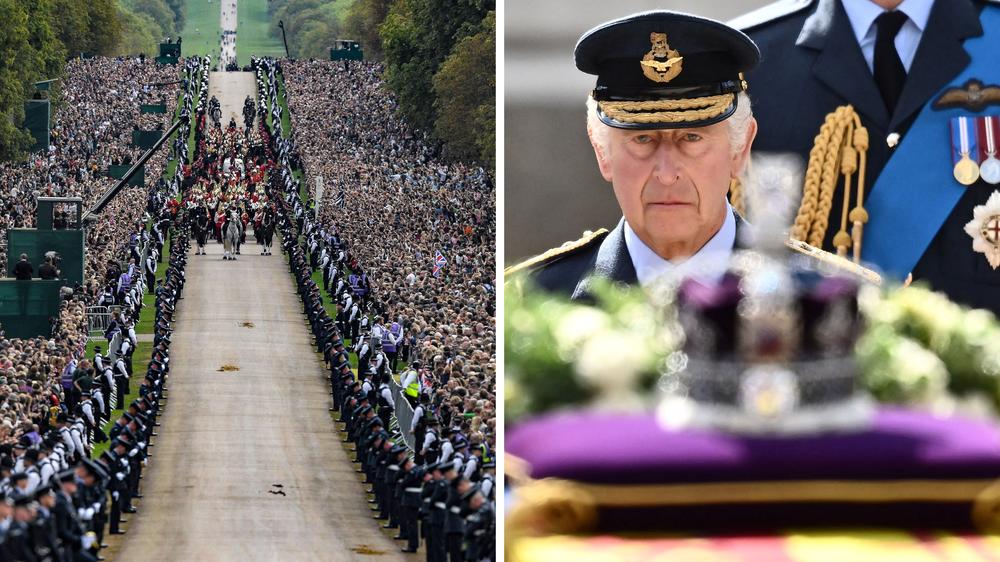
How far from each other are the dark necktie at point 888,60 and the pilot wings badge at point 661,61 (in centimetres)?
111

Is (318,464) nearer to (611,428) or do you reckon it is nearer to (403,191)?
(611,428)

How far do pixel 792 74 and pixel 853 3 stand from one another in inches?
21.2

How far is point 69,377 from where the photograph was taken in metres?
31.4

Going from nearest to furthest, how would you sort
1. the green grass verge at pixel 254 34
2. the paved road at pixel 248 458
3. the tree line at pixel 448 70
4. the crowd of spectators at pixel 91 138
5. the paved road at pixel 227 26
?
the paved road at pixel 248 458 < the tree line at pixel 448 70 < the crowd of spectators at pixel 91 138 < the paved road at pixel 227 26 < the green grass verge at pixel 254 34

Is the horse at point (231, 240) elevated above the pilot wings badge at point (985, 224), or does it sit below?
below

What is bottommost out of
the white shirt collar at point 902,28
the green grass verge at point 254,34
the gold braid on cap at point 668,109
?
the gold braid on cap at point 668,109

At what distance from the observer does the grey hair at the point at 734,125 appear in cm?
1181

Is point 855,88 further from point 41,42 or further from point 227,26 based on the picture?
point 227,26

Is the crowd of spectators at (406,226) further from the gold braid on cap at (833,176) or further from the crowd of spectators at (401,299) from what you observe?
the gold braid on cap at (833,176)

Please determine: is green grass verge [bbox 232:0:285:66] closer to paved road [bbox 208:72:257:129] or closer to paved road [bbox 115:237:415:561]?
paved road [bbox 208:72:257:129]

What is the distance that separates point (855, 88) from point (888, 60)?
0.26 meters

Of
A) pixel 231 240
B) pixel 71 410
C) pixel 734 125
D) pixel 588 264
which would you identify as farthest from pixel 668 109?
pixel 231 240

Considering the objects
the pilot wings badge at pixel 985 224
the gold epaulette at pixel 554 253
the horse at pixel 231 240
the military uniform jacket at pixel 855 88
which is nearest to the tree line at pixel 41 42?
the horse at pixel 231 240

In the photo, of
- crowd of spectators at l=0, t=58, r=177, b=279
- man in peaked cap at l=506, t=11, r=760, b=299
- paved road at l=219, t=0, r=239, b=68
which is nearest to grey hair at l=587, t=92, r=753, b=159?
man in peaked cap at l=506, t=11, r=760, b=299
